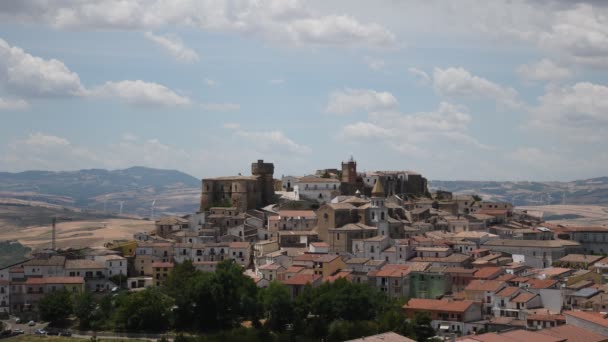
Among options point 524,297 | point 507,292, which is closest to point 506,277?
point 507,292

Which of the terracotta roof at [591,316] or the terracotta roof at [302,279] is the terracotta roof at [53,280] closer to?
the terracotta roof at [302,279]

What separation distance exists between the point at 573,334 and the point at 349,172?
39.0m

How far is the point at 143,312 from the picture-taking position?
61.3m

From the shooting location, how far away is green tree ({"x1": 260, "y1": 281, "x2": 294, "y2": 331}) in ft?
194

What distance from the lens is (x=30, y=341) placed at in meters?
58.5

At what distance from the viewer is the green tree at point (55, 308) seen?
205ft

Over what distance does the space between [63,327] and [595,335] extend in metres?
34.0

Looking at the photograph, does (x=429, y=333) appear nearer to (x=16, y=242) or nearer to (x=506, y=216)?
(x=506, y=216)

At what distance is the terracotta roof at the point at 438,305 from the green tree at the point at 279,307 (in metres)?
7.30

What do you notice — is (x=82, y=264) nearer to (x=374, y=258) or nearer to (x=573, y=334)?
(x=374, y=258)

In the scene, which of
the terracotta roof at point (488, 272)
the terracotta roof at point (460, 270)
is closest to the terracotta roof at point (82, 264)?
the terracotta roof at point (460, 270)

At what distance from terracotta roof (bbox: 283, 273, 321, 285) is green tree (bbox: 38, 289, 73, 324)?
575 inches

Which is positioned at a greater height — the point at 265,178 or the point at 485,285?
the point at 265,178

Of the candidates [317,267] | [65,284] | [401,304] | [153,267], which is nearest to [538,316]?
[401,304]
